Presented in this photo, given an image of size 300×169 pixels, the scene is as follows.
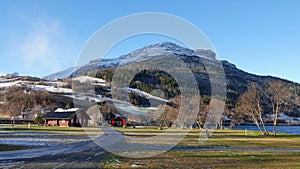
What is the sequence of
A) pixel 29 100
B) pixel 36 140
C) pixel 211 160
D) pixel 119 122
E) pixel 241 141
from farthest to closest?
1. pixel 29 100
2. pixel 119 122
3. pixel 241 141
4. pixel 36 140
5. pixel 211 160

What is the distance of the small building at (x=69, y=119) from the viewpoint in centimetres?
10951

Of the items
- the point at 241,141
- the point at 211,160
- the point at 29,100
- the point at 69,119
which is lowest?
the point at 241,141

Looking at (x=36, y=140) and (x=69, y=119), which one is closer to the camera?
(x=36, y=140)

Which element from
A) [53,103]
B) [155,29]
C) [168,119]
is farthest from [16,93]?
[155,29]

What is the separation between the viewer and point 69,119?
108750 millimetres

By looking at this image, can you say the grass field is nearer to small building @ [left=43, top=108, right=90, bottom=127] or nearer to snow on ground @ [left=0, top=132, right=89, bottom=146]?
snow on ground @ [left=0, top=132, right=89, bottom=146]

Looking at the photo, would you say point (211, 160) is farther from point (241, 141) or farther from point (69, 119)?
point (69, 119)

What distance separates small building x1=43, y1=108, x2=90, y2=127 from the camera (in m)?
110

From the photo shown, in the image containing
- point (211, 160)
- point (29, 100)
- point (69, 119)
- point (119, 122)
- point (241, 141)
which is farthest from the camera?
point (29, 100)

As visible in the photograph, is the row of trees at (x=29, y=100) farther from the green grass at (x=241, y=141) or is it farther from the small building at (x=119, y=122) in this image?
the green grass at (x=241, y=141)

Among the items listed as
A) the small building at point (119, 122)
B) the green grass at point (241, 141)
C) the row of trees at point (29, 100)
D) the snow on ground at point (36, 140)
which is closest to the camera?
the snow on ground at point (36, 140)

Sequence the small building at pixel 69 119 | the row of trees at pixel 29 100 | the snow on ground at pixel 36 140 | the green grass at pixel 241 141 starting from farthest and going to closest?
the row of trees at pixel 29 100 → the small building at pixel 69 119 → the green grass at pixel 241 141 → the snow on ground at pixel 36 140

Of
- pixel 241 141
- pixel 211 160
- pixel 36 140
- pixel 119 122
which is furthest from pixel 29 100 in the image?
pixel 211 160

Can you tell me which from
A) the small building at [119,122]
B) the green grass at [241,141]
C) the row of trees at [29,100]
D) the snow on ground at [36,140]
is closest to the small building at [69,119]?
the small building at [119,122]
